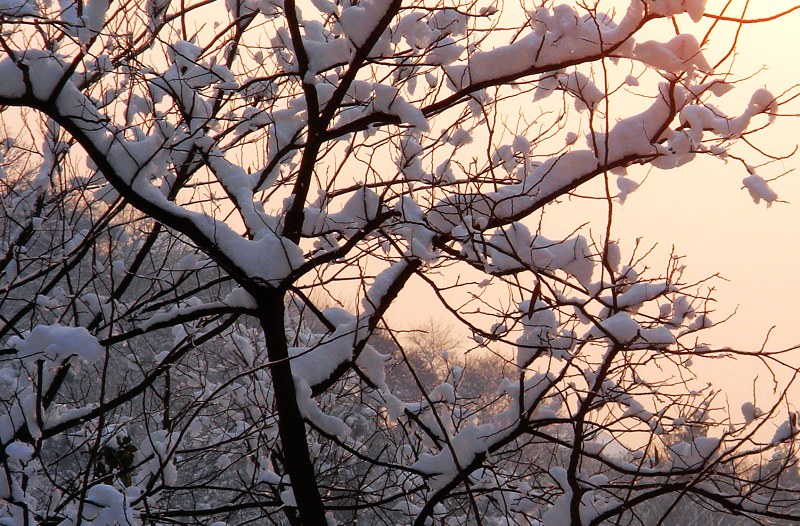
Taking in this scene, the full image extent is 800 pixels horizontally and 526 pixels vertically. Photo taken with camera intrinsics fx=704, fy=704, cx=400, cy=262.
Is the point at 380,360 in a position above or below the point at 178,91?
below

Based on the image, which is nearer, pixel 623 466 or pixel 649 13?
pixel 649 13

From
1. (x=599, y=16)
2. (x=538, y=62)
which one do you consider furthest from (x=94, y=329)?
(x=599, y=16)

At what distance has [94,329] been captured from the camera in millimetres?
4270

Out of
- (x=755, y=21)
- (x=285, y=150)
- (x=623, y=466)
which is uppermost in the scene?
(x=285, y=150)

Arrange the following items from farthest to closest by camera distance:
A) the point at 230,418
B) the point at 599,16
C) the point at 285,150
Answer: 1. the point at 230,418
2. the point at 285,150
3. the point at 599,16

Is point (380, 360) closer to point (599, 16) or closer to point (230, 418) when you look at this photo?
point (599, 16)

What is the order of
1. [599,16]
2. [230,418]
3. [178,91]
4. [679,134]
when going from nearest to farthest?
[679,134], [599,16], [178,91], [230,418]

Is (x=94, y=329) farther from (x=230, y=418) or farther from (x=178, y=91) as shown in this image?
(x=230, y=418)

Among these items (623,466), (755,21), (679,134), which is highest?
(679,134)

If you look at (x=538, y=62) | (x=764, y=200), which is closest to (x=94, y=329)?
(x=538, y=62)

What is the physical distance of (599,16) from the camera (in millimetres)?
3512

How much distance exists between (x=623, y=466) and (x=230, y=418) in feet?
15.2

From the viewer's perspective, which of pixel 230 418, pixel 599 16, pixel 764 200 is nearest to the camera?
pixel 764 200

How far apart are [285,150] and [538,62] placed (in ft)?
5.12
